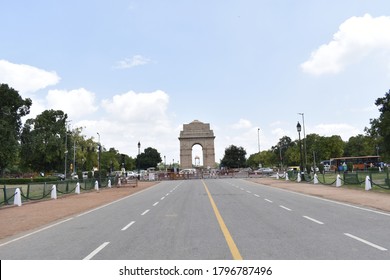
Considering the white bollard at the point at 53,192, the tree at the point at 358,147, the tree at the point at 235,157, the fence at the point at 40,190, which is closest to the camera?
the fence at the point at 40,190

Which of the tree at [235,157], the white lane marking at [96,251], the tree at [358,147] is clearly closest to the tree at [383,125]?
the white lane marking at [96,251]

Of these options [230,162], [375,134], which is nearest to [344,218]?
[375,134]

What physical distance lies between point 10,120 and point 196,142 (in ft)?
228

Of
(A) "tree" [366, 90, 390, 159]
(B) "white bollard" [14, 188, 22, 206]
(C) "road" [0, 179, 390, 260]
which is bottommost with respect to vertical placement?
(C) "road" [0, 179, 390, 260]

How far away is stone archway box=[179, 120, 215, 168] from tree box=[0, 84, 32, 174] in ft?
206

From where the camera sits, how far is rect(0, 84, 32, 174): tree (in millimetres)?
57906

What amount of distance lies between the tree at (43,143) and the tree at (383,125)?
5500 cm

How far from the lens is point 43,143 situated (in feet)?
242

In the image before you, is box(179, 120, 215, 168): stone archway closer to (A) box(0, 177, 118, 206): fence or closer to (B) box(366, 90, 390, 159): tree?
(B) box(366, 90, 390, 159): tree

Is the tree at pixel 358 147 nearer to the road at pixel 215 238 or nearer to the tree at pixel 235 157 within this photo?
the tree at pixel 235 157

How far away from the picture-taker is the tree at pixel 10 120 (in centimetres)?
5791

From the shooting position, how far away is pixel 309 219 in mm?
13430

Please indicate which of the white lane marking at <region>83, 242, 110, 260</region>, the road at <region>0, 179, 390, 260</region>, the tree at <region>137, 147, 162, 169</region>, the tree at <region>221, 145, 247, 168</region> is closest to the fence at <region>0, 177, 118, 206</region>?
the road at <region>0, 179, 390, 260</region>

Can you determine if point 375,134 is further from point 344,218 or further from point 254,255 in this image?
point 254,255
